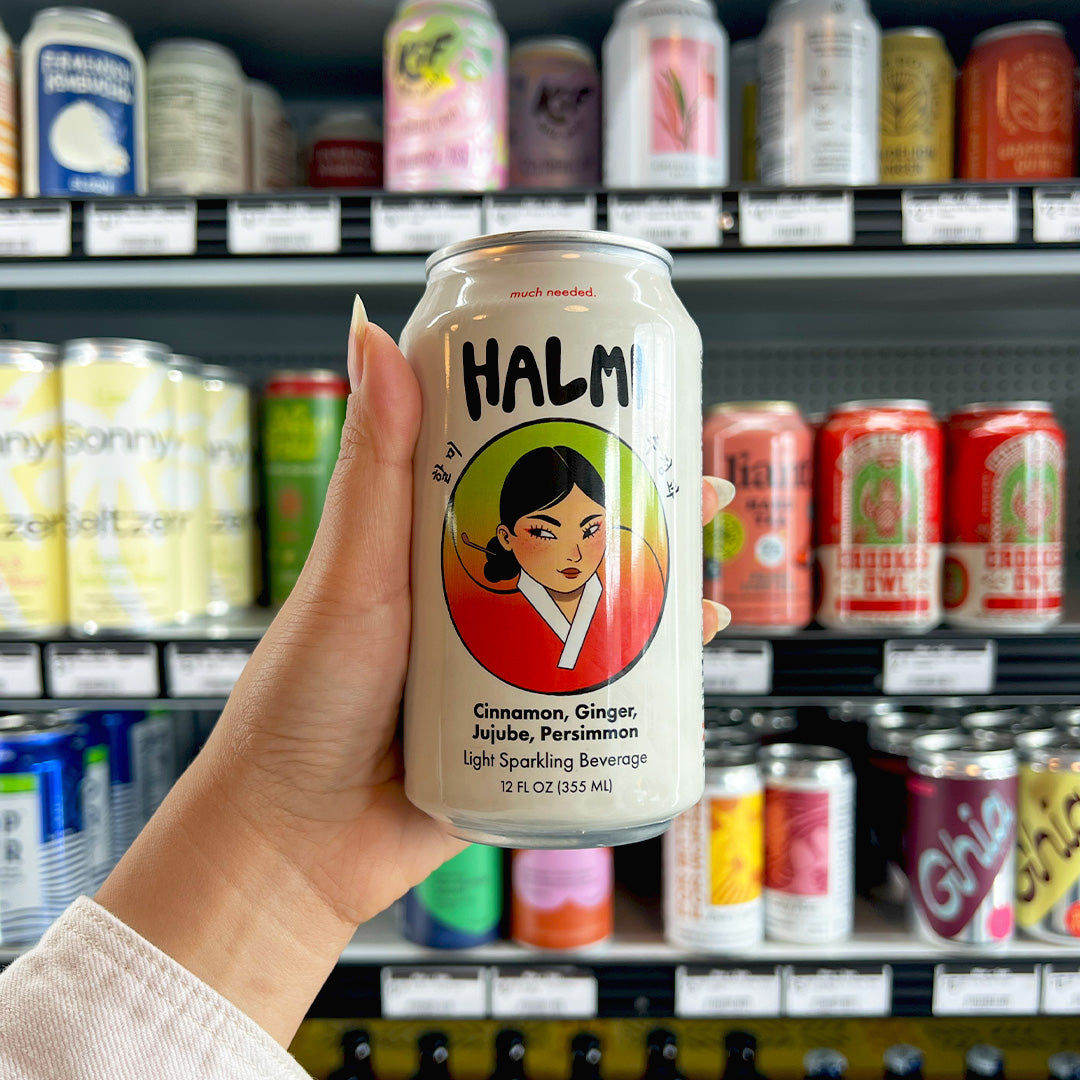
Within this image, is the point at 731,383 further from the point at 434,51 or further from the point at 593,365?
the point at 593,365

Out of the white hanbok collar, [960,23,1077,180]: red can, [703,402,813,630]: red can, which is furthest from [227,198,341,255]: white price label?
[960,23,1077,180]: red can

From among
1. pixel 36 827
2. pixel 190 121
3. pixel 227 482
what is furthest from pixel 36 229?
pixel 36 827

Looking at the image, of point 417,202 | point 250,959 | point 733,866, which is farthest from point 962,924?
point 417,202

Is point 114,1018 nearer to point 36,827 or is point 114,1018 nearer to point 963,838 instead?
point 36,827

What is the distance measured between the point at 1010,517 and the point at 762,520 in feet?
0.99

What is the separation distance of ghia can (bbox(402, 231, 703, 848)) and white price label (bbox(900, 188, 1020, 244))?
1.86 feet

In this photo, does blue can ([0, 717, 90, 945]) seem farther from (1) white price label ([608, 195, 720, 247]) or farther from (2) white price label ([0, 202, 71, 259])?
(1) white price label ([608, 195, 720, 247])

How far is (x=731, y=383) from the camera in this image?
1.52 meters

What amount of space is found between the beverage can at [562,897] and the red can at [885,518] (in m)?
0.45

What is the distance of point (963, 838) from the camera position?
1049mm

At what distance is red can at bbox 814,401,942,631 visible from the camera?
1021 mm

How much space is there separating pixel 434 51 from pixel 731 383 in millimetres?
741

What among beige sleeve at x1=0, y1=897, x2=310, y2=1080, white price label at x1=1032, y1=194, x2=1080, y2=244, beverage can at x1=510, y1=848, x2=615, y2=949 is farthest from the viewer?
beverage can at x1=510, y1=848, x2=615, y2=949

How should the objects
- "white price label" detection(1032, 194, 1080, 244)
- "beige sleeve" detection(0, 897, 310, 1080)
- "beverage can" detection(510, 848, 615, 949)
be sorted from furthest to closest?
"beverage can" detection(510, 848, 615, 949)
"white price label" detection(1032, 194, 1080, 244)
"beige sleeve" detection(0, 897, 310, 1080)
